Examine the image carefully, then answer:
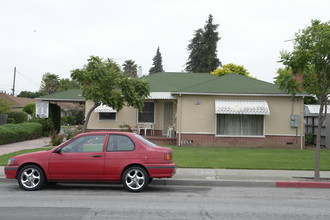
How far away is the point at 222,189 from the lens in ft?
34.7

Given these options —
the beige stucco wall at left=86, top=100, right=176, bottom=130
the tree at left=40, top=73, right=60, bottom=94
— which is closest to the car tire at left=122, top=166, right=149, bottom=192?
the beige stucco wall at left=86, top=100, right=176, bottom=130

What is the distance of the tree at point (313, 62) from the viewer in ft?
36.3

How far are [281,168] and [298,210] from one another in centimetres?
Answer: 562

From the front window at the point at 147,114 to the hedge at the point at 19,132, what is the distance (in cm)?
693

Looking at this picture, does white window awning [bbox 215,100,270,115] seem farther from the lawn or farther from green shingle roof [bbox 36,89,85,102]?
green shingle roof [bbox 36,89,85,102]

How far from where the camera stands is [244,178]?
456 inches

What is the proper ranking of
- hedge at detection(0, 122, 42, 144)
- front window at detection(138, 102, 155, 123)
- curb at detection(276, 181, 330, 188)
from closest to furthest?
curb at detection(276, 181, 330, 188) < hedge at detection(0, 122, 42, 144) < front window at detection(138, 102, 155, 123)

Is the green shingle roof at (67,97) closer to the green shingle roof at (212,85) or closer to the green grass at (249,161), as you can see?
the green shingle roof at (212,85)

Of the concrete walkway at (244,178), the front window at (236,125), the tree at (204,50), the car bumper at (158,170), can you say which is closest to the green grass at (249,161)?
the concrete walkway at (244,178)

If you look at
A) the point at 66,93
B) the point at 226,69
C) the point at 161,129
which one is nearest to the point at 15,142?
the point at 66,93

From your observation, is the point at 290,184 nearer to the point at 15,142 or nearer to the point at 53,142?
the point at 53,142

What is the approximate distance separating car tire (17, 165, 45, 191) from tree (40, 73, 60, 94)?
6000 cm

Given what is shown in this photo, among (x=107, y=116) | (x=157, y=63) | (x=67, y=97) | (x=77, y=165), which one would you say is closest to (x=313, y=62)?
(x=77, y=165)

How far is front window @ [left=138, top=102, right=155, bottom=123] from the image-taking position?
932 inches
